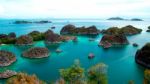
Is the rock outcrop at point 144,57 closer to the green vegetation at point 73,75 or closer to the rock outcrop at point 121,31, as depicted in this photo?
the green vegetation at point 73,75

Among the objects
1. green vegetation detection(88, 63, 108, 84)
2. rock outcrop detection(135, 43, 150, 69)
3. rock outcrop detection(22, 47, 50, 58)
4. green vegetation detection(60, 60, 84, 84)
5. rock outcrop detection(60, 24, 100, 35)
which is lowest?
rock outcrop detection(60, 24, 100, 35)

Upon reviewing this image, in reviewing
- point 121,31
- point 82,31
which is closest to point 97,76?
point 121,31

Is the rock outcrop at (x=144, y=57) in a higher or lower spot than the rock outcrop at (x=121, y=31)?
higher

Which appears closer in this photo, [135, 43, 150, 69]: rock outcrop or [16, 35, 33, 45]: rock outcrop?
[135, 43, 150, 69]: rock outcrop

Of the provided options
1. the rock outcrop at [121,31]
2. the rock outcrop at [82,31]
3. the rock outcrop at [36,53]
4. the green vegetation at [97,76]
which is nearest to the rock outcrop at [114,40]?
the rock outcrop at [36,53]

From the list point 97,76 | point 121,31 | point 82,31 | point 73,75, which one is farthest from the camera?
point 82,31

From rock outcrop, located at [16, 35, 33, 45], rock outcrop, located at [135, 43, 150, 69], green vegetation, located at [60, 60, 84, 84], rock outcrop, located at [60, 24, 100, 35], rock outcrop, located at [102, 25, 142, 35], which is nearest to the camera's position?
green vegetation, located at [60, 60, 84, 84]

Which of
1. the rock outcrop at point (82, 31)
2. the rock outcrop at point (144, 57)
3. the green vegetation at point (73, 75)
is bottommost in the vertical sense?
the rock outcrop at point (82, 31)

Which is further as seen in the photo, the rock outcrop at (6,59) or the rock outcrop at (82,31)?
the rock outcrop at (82,31)

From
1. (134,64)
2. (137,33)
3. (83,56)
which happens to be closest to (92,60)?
(83,56)

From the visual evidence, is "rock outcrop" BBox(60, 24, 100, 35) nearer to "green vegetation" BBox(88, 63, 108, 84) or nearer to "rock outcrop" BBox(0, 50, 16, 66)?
"rock outcrop" BBox(0, 50, 16, 66)

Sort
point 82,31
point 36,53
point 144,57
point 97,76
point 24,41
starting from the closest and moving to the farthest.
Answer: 1. point 97,76
2. point 144,57
3. point 36,53
4. point 24,41
5. point 82,31

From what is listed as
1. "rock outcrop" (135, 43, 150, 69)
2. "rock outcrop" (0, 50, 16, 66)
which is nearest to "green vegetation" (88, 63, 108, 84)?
"rock outcrop" (135, 43, 150, 69)

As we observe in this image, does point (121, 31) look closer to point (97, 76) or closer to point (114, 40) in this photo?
point (114, 40)
